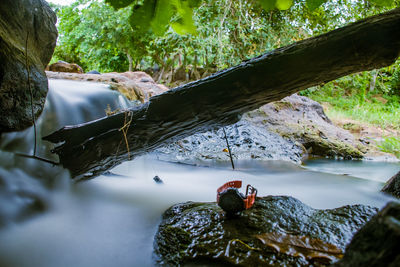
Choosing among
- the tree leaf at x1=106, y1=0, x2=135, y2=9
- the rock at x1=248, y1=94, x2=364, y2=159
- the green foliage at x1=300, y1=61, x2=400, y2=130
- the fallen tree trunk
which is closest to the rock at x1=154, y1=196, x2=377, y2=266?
the fallen tree trunk

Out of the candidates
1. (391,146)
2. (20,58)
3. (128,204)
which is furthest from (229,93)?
(391,146)

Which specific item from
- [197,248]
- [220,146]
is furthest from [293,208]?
[220,146]

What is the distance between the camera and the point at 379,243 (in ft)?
1.61

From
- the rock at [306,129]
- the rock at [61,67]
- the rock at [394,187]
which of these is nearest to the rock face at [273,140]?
the rock at [306,129]

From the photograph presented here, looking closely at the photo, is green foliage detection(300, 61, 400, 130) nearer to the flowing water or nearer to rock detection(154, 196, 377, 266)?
the flowing water

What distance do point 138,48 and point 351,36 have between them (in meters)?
11.9

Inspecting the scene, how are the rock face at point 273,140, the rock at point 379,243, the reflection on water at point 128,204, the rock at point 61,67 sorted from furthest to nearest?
the rock at point 61,67 < the rock face at point 273,140 < the reflection on water at point 128,204 < the rock at point 379,243

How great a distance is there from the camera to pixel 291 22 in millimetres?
8094

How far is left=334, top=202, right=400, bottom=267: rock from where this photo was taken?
454 millimetres

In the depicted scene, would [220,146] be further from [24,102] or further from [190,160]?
[24,102]

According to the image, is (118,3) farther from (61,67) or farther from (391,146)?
(61,67)

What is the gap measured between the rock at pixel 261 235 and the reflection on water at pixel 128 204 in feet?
0.80

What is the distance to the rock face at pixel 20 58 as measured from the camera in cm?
162

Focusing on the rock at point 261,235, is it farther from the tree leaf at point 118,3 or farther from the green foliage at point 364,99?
the green foliage at point 364,99
